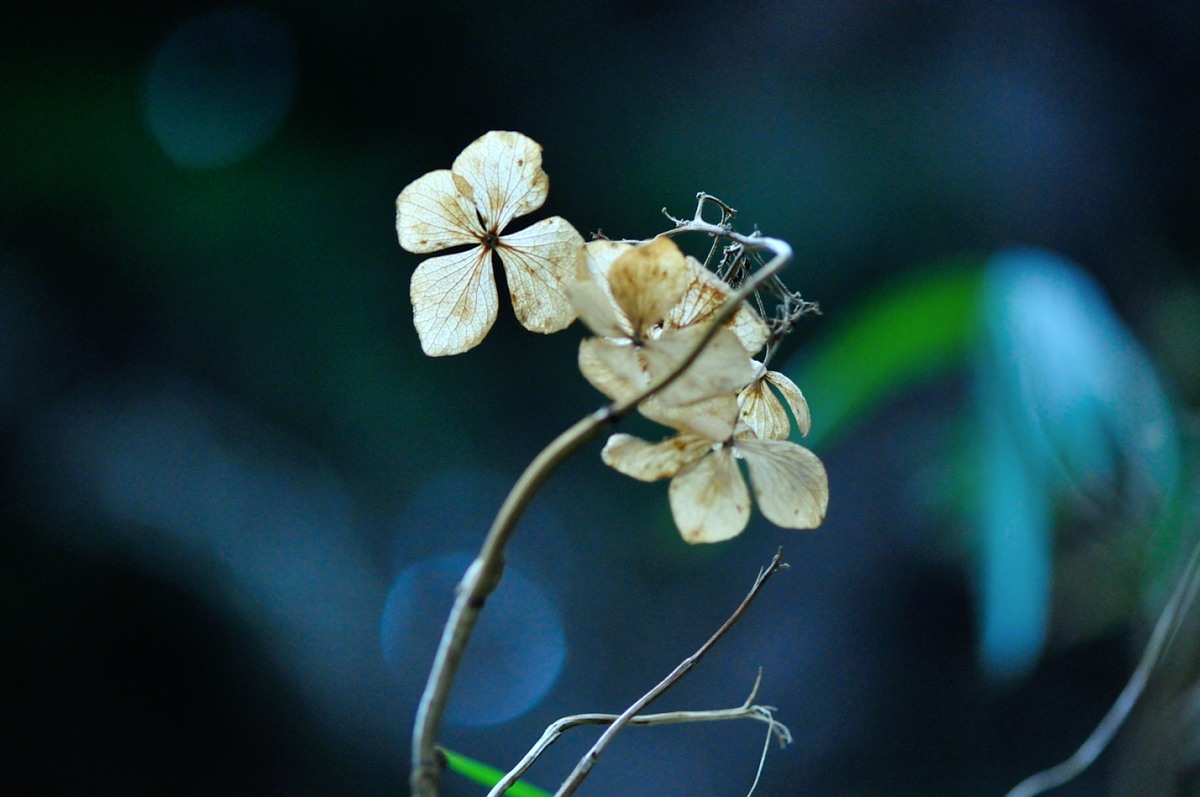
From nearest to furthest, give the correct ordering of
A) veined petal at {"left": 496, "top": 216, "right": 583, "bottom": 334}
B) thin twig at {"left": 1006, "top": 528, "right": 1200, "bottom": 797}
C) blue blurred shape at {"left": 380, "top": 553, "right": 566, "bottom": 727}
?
1. veined petal at {"left": 496, "top": 216, "right": 583, "bottom": 334}
2. thin twig at {"left": 1006, "top": 528, "right": 1200, "bottom": 797}
3. blue blurred shape at {"left": 380, "top": 553, "right": 566, "bottom": 727}

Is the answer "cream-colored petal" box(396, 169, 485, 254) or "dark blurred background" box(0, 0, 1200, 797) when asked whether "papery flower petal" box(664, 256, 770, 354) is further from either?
"dark blurred background" box(0, 0, 1200, 797)

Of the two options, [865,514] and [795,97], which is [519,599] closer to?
[865,514]

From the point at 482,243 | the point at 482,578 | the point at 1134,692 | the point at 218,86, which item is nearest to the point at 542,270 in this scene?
the point at 482,243

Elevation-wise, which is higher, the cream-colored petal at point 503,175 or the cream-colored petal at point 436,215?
the cream-colored petal at point 503,175

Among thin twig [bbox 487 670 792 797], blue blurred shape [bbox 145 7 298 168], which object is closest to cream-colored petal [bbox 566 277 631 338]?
thin twig [bbox 487 670 792 797]

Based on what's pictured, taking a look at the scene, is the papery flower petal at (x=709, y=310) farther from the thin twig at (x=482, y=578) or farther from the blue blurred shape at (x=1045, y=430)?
the blue blurred shape at (x=1045, y=430)

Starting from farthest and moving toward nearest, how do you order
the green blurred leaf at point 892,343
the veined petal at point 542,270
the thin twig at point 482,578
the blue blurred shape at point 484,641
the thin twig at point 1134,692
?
1. the blue blurred shape at point 484,641
2. the green blurred leaf at point 892,343
3. the thin twig at point 1134,692
4. the veined petal at point 542,270
5. the thin twig at point 482,578

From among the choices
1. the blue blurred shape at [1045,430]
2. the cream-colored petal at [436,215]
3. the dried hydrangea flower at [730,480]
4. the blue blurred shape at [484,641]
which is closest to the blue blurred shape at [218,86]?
the blue blurred shape at [484,641]
